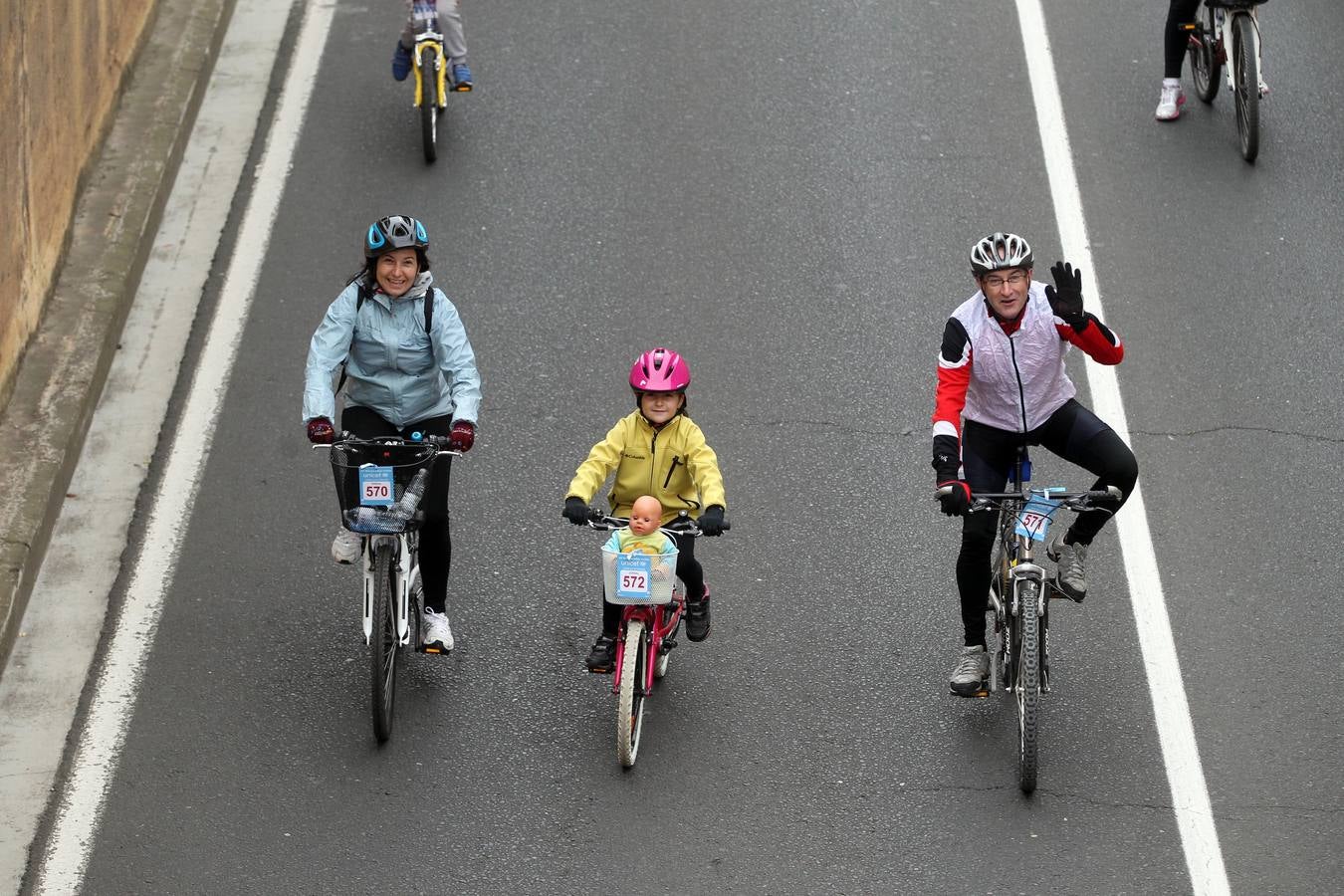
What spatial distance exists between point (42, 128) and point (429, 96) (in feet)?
8.35

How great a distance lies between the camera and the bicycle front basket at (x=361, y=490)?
26.6 ft

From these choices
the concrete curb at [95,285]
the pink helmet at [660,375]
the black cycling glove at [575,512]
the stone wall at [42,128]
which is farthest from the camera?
the stone wall at [42,128]

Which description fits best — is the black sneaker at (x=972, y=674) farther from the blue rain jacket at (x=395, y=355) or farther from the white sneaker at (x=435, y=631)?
the blue rain jacket at (x=395, y=355)

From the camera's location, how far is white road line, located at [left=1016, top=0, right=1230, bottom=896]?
25.6ft

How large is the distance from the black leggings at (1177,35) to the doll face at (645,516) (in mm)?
7108

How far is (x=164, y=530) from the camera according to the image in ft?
31.7

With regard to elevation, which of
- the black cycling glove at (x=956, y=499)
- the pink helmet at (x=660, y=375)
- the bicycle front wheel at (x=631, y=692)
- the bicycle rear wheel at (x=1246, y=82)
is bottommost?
the bicycle front wheel at (x=631, y=692)

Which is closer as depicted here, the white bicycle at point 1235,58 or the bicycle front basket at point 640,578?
the bicycle front basket at point 640,578

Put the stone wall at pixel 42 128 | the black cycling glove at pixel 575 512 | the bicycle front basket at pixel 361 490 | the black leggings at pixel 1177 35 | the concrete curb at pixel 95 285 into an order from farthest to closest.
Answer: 1. the black leggings at pixel 1177 35
2. the stone wall at pixel 42 128
3. the concrete curb at pixel 95 285
4. the bicycle front basket at pixel 361 490
5. the black cycling glove at pixel 575 512

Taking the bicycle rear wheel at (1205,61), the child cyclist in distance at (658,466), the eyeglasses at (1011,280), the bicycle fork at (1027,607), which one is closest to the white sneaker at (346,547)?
the child cyclist in distance at (658,466)

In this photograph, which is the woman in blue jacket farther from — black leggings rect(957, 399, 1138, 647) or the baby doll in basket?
black leggings rect(957, 399, 1138, 647)

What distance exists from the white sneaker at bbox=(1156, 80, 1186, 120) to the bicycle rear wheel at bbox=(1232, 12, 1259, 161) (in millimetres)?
411

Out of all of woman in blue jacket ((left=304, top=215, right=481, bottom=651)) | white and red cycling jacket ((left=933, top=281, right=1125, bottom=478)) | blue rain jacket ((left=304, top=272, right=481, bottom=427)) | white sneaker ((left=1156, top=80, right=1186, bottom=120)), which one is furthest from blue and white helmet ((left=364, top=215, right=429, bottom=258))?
white sneaker ((left=1156, top=80, right=1186, bottom=120))

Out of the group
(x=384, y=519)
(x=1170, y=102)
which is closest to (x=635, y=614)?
(x=384, y=519)
